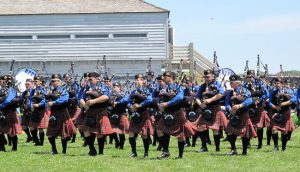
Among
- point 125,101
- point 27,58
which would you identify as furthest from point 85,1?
point 125,101

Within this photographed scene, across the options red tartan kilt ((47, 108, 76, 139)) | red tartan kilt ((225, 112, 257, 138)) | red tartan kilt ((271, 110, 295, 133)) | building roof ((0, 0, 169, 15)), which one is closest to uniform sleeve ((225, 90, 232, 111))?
red tartan kilt ((225, 112, 257, 138))

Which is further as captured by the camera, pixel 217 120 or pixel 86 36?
pixel 86 36

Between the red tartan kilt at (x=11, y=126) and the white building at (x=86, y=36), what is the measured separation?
3397cm


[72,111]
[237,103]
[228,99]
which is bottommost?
[72,111]

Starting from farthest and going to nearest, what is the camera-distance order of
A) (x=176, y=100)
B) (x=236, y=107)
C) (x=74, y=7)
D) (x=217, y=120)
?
(x=74, y=7), (x=217, y=120), (x=236, y=107), (x=176, y=100)

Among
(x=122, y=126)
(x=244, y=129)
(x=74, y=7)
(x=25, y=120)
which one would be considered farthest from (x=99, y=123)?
(x=74, y=7)

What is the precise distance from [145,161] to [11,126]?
4.30 metres

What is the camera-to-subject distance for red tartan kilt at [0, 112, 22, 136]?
1550cm

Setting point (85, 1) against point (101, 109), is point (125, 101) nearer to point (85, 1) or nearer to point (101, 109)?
point (101, 109)

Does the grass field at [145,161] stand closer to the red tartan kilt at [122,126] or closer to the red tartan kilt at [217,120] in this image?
the red tartan kilt at [122,126]

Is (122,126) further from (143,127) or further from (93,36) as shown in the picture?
(93,36)

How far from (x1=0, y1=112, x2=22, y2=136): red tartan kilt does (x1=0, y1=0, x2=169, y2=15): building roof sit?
115 ft

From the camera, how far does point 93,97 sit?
45.9 feet

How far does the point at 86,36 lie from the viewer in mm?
50906
